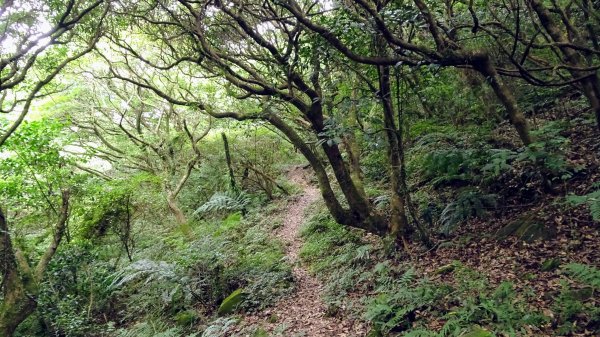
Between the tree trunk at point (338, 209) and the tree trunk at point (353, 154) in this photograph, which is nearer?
the tree trunk at point (338, 209)

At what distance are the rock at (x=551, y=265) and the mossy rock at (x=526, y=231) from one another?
557 mm

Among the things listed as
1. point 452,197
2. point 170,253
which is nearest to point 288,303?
point 452,197

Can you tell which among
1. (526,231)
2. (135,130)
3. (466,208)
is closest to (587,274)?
(526,231)

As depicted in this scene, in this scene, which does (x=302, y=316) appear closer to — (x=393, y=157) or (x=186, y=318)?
(x=186, y=318)

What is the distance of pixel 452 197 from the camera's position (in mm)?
7234

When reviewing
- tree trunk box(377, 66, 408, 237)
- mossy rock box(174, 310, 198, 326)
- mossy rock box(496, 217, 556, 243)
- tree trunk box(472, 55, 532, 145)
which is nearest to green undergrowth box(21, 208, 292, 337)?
mossy rock box(174, 310, 198, 326)

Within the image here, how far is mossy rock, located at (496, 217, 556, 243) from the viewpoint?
5.10 meters

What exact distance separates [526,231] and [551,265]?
2.74 ft

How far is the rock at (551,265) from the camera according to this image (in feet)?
14.8

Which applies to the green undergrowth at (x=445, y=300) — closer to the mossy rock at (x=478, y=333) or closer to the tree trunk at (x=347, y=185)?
the mossy rock at (x=478, y=333)

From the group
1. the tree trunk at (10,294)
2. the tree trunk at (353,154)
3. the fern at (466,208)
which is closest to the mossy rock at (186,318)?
the tree trunk at (10,294)

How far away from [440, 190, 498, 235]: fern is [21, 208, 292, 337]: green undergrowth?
10.9ft

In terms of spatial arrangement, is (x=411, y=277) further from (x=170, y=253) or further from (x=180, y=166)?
(x=180, y=166)

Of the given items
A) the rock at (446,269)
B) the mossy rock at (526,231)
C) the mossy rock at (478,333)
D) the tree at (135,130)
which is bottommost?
the mossy rock at (478,333)
